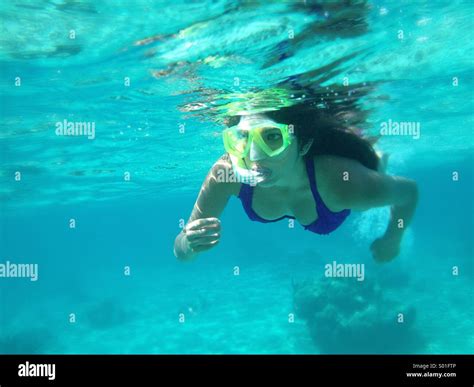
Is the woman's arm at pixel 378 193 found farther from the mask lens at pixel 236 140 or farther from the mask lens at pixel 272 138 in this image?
the mask lens at pixel 236 140

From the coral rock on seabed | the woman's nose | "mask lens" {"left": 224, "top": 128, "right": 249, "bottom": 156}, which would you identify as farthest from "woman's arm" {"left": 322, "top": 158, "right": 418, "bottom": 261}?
the coral rock on seabed

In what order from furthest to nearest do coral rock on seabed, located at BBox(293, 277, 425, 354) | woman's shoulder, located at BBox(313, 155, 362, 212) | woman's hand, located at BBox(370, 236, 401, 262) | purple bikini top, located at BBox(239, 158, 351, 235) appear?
coral rock on seabed, located at BBox(293, 277, 425, 354), woman's hand, located at BBox(370, 236, 401, 262), purple bikini top, located at BBox(239, 158, 351, 235), woman's shoulder, located at BBox(313, 155, 362, 212)

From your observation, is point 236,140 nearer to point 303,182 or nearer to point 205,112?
point 303,182

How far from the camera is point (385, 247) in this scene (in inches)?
232

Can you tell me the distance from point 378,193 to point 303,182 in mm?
998

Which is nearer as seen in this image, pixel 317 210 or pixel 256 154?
pixel 256 154

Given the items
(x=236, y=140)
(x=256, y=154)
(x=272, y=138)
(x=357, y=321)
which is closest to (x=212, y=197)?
(x=236, y=140)

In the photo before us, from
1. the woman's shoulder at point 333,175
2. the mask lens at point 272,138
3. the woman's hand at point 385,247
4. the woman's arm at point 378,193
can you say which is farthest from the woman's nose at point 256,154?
the woman's hand at point 385,247

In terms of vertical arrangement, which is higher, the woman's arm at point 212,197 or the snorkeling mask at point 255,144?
the snorkeling mask at point 255,144

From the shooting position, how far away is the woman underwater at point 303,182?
5.00 m

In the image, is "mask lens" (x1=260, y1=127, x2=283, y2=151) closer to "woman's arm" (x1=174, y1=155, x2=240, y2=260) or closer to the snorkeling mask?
the snorkeling mask

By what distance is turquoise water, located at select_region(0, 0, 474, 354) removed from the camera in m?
7.80
